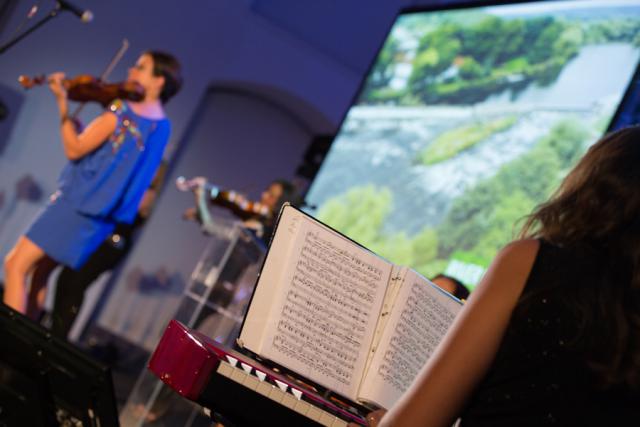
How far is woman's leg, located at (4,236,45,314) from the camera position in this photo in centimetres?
361

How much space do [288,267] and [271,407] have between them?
1.23ft

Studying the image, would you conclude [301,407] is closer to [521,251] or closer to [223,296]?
[521,251]

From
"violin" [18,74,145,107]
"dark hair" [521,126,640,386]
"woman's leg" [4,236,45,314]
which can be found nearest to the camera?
"dark hair" [521,126,640,386]

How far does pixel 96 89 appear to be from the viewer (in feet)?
14.0

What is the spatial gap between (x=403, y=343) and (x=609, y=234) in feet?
2.44

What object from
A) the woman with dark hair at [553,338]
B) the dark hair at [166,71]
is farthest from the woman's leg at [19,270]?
the woman with dark hair at [553,338]

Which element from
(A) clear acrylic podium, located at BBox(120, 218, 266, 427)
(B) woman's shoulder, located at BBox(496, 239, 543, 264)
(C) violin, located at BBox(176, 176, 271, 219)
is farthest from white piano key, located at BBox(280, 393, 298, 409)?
(C) violin, located at BBox(176, 176, 271, 219)

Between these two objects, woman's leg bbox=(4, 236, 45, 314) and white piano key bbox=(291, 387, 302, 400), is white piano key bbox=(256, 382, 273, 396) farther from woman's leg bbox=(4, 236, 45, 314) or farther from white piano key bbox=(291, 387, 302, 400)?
woman's leg bbox=(4, 236, 45, 314)

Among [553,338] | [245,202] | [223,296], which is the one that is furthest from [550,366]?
[245,202]

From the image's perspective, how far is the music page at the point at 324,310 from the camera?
2.09 metres

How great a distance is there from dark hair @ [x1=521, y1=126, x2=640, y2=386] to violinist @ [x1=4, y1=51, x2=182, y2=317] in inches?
99.3

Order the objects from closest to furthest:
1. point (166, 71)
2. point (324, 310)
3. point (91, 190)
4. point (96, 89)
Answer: point (324, 310)
point (91, 190)
point (166, 71)
point (96, 89)

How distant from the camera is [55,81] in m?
4.15

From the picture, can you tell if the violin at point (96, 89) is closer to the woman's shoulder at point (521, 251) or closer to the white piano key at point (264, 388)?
the white piano key at point (264, 388)
